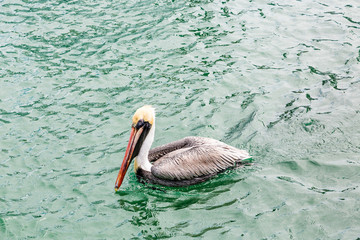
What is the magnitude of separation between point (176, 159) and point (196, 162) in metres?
0.28

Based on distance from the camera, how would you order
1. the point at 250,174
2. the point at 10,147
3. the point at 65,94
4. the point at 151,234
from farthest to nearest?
1. the point at 65,94
2. the point at 10,147
3. the point at 250,174
4. the point at 151,234

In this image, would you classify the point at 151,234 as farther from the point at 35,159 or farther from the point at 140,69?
the point at 140,69

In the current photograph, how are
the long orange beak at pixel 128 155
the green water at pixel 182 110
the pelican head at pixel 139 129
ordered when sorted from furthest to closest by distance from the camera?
1. the pelican head at pixel 139 129
2. the long orange beak at pixel 128 155
3. the green water at pixel 182 110

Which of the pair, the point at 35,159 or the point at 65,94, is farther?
the point at 65,94

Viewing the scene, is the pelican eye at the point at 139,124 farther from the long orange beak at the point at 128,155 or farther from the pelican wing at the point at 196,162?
the pelican wing at the point at 196,162

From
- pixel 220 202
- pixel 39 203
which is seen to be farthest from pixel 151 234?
pixel 39 203

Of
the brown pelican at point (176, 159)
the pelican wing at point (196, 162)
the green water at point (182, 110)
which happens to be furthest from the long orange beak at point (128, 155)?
the pelican wing at point (196, 162)

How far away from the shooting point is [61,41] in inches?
399

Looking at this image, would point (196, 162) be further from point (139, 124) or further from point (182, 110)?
point (182, 110)

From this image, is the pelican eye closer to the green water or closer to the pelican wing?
the pelican wing

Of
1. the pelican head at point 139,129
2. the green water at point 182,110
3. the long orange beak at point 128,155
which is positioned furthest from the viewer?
the pelican head at point 139,129

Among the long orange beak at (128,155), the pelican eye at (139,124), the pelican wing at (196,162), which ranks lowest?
the pelican wing at (196,162)

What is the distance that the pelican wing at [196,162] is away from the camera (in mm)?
6500

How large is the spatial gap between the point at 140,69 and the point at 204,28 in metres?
2.17
